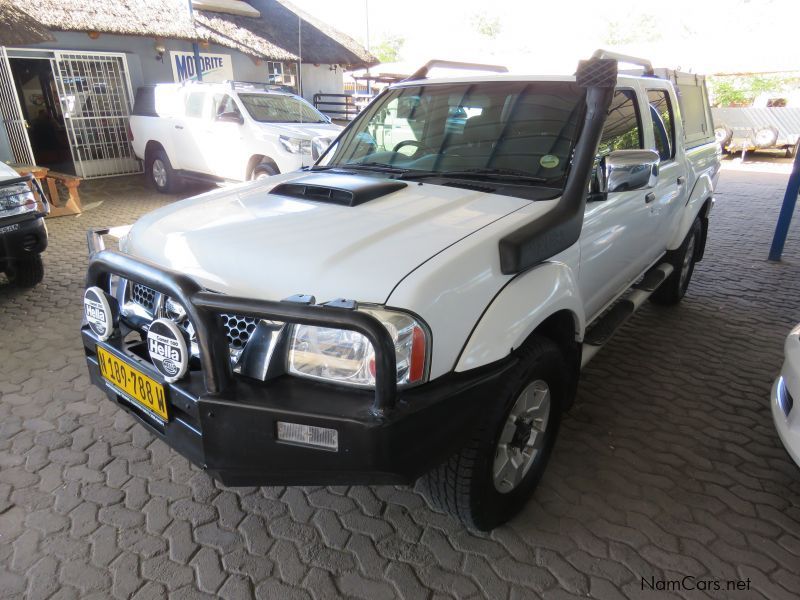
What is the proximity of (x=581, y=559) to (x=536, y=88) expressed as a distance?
2.25 meters

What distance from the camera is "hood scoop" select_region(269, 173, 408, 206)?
2.37m

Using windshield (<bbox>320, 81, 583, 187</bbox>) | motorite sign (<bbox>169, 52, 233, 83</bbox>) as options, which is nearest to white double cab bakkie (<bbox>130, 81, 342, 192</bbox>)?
motorite sign (<bbox>169, 52, 233, 83</bbox>)

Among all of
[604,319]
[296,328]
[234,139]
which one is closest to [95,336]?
[296,328]

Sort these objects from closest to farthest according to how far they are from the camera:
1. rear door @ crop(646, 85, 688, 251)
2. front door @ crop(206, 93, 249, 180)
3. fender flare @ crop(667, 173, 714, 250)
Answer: rear door @ crop(646, 85, 688, 251) < fender flare @ crop(667, 173, 714, 250) < front door @ crop(206, 93, 249, 180)

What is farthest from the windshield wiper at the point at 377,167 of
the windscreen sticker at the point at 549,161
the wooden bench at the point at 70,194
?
the wooden bench at the point at 70,194

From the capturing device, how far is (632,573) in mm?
2156

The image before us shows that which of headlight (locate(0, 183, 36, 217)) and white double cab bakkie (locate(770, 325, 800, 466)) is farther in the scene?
headlight (locate(0, 183, 36, 217))

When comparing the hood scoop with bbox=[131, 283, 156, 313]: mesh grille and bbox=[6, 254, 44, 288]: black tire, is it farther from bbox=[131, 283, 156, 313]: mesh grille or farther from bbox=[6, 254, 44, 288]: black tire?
bbox=[6, 254, 44, 288]: black tire

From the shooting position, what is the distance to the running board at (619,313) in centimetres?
289

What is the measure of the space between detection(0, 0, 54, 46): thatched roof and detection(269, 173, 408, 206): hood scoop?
8215mm

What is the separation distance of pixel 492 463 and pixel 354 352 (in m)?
0.75

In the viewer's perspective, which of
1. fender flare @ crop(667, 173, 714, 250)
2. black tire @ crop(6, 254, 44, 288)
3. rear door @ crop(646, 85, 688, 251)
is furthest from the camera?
black tire @ crop(6, 254, 44, 288)

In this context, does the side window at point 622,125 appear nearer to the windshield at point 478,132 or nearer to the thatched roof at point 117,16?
the windshield at point 478,132

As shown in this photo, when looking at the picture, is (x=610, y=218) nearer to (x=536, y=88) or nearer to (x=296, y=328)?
(x=536, y=88)
